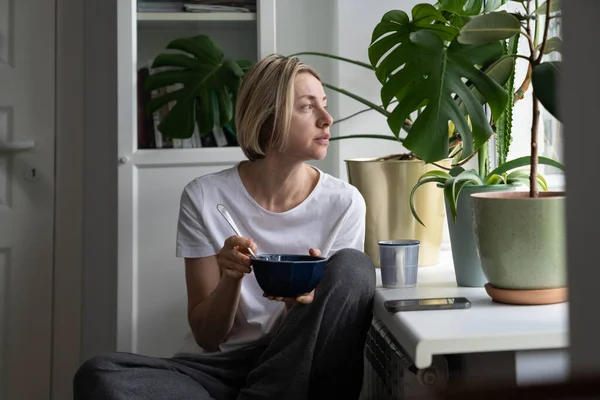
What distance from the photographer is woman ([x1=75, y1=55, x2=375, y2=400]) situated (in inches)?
56.4

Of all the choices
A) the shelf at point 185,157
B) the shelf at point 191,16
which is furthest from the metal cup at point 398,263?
the shelf at point 191,16

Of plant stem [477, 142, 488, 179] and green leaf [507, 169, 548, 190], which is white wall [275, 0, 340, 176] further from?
green leaf [507, 169, 548, 190]

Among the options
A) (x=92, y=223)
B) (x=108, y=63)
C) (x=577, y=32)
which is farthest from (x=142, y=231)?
(x=577, y=32)

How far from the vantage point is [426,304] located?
1.38 m

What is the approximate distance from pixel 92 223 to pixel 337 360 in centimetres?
135

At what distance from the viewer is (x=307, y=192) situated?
5.92 ft

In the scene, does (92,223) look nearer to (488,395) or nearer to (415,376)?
(415,376)

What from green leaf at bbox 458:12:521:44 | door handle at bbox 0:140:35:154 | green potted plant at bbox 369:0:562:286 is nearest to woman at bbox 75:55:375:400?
green potted plant at bbox 369:0:562:286

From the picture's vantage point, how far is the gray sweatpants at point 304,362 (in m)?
1.41

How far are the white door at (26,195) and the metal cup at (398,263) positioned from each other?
135 centimetres

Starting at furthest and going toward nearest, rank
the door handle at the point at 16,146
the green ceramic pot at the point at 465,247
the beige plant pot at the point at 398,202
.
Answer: the door handle at the point at 16,146 < the beige plant pot at the point at 398,202 < the green ceramic pot at the point at 465,247

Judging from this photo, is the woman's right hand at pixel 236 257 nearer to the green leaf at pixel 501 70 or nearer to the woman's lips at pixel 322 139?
the woman's lips at pixel 322 139

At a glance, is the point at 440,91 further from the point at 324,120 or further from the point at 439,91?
the point at 324,120

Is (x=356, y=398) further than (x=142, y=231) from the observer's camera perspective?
No
